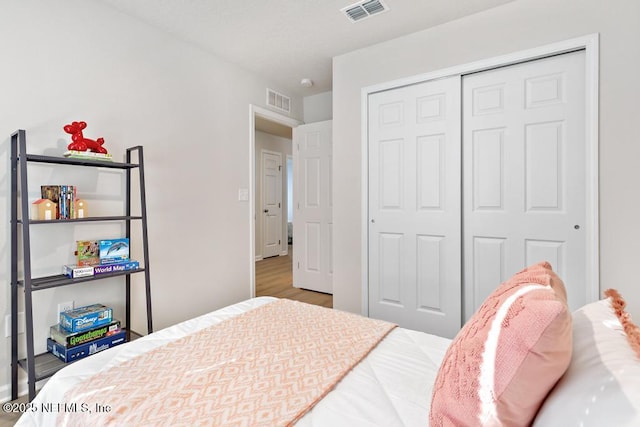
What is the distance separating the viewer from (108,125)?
2.30m

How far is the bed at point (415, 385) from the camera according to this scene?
1.95 feet

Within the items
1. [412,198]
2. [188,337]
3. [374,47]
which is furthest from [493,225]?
[188,337]

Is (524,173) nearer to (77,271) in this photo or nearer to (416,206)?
(416,206)

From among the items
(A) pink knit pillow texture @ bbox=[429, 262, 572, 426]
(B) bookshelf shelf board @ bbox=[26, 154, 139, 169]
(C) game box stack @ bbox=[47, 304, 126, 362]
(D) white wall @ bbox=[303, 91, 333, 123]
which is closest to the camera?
(A) pink knit pillow texture @ bbox=[429, 262, 572, 426]

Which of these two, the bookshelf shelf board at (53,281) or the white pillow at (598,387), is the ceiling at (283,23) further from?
the white pillow at (598,387)

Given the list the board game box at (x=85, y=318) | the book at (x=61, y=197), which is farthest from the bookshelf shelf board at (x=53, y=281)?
A: the book at (x=61, y=197)

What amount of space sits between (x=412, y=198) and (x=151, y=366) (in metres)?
2.23

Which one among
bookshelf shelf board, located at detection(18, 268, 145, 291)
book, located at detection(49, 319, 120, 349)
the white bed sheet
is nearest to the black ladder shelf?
bookshelf shelf board, located at detection(18, 268, 145, 291)

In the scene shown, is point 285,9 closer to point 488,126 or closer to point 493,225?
point 488,126

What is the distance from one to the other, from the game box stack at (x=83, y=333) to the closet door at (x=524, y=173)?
2.58m

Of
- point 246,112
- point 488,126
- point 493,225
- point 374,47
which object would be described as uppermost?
point 374,47

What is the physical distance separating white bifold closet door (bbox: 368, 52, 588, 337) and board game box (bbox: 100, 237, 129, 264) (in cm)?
196

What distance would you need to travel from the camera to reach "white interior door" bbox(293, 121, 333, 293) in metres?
3.90

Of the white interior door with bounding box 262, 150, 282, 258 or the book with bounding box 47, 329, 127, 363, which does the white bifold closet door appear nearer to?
the book with bounding box 47, 329, 127, 363
